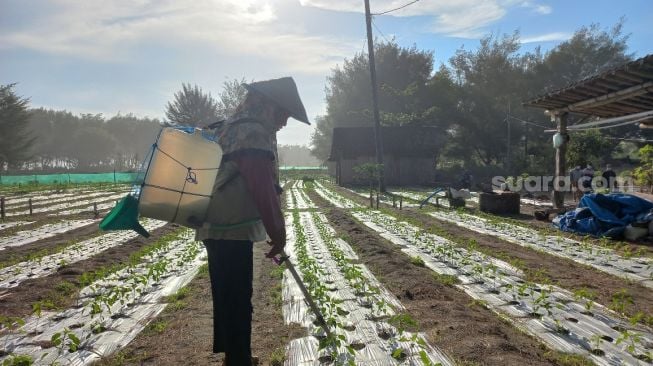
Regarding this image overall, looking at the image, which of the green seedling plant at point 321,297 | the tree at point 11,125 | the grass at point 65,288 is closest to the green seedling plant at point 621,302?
the green seedling plant at point 321,297

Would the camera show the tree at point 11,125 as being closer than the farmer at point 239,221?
No

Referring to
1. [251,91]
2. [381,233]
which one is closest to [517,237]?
[381,233]

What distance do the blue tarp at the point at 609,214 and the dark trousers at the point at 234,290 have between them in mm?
8181

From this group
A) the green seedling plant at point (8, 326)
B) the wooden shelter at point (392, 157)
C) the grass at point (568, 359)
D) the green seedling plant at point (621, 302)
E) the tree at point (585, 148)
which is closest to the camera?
the grass at point (568, 359)

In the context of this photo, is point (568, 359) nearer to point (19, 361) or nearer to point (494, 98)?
point (19, 361)

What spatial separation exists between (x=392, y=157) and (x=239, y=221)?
3266 centimetres

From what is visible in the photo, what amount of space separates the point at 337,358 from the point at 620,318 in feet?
8.80

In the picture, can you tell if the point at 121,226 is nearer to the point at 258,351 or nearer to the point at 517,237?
the point at 258,351

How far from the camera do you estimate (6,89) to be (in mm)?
43875

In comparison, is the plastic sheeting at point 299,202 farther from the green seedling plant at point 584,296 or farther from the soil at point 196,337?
the green seedling plant at point 584,296

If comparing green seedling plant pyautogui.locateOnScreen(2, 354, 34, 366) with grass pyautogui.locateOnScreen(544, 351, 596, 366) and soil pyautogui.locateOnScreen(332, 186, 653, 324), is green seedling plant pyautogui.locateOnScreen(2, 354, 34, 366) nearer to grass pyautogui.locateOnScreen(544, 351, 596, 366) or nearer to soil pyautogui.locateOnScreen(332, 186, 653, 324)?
grass pyautogui.locateOnScreen(544, 351, 596, 366)

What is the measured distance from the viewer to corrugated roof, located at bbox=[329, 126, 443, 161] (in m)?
34.2

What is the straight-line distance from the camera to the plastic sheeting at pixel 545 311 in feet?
10.2

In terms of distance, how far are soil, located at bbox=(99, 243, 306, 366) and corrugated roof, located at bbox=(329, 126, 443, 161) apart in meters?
29.8
